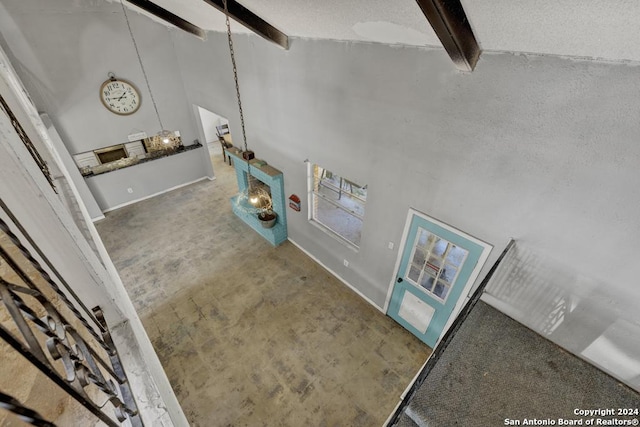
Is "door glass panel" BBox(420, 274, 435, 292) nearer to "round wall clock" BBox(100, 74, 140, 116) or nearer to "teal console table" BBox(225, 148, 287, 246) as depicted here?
"teal console table" BBox(225, 148, 287, 246)

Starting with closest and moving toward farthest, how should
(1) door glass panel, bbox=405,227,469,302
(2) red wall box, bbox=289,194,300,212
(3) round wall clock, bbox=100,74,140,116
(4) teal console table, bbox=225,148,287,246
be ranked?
(1) door glass panel, bbox=405,227,469,302, (2) red wall box, bbox=289,194,300,212, (4) teal console table, bbox=225,148,287,246, (3) round wall clock, bbox=100,74,140,116

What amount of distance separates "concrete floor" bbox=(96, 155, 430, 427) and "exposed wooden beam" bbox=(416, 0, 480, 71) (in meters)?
3.77

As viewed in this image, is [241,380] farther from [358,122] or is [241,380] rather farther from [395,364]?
[358,122]

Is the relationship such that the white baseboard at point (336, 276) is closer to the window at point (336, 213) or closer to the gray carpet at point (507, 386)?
the window at point (336, 213)

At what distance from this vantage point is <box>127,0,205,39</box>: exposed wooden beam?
15.2 ft

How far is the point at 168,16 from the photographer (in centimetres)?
493

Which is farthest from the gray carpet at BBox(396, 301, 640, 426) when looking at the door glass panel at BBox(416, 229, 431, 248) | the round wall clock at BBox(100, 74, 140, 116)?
the round wall clock at BBox(100, 74, 140, 116)

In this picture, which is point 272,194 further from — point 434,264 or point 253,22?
point 434,264

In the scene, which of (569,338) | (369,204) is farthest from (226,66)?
(569,338)

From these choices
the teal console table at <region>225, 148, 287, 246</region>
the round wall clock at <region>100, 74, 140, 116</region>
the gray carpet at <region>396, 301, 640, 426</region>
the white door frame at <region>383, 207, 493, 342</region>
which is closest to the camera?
the gray carpet at <region>396, 301, 640, 426</region>

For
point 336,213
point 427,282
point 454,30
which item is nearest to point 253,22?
point 454,30

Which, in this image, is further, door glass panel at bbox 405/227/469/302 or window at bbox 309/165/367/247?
window at bbox 309/165/367/247

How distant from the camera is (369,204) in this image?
382 cm

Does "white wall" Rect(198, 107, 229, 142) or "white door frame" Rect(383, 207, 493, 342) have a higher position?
"white door frame" Rect(383, 207, 493, 342)
